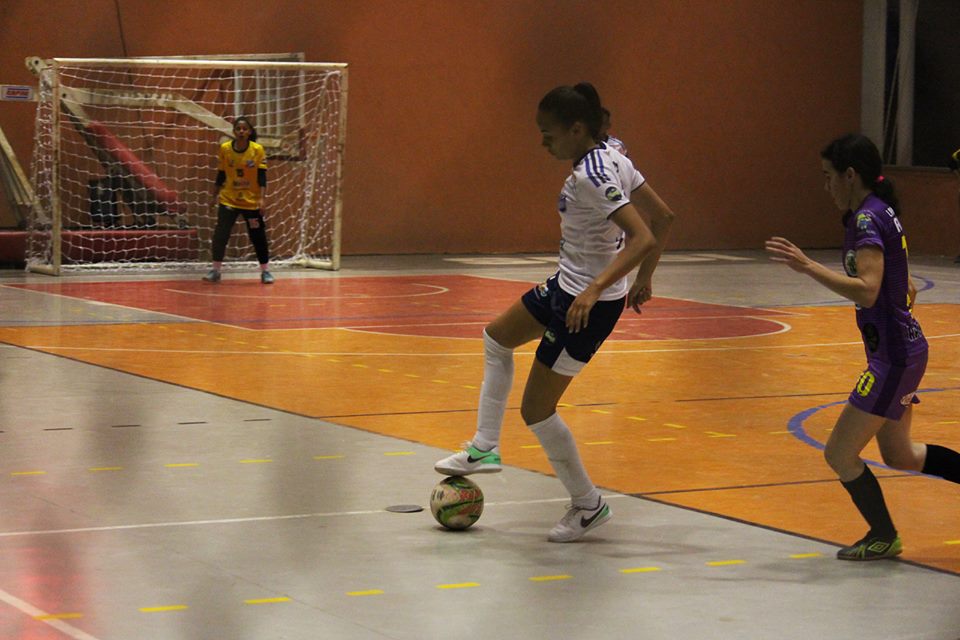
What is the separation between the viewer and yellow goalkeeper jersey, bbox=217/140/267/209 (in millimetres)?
18203

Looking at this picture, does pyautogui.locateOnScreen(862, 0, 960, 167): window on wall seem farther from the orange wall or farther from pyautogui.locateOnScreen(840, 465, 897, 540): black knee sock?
pyautogui.locateOnScreen(840, 465, 897, 540): black knee sock

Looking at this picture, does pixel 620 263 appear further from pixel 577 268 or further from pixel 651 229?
pixel 651 229

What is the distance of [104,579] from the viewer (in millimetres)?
5418

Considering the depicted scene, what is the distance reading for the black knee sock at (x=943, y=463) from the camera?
6105 mm

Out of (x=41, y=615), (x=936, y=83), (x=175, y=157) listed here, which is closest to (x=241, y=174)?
(x=175, y=157)

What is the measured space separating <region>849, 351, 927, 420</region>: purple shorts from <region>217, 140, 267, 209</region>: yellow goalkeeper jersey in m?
13.2

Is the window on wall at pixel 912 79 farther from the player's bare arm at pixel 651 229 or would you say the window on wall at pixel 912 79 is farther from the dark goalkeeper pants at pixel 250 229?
the player's bare arm at pixel 651 229

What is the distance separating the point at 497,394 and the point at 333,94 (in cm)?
1652

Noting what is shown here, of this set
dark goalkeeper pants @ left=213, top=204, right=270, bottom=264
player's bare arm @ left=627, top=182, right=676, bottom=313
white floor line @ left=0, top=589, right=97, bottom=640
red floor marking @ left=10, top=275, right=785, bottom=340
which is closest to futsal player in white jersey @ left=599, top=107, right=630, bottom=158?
player's bare arm @ left=627, top=182, right=676, bottom=313

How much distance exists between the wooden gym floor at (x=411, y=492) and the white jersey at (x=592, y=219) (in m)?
1.06

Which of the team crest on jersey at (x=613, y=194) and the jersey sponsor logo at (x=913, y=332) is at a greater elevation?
the team crest on jersey at (x=613, y=194)

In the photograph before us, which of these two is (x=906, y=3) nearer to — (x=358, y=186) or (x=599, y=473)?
(x=358, y=186)

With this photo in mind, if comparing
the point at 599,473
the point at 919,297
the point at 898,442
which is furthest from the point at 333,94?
the point at 898,442

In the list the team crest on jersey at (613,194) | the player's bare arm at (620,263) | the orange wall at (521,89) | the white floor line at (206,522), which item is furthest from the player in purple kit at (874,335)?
the orange wall at (521,89)
